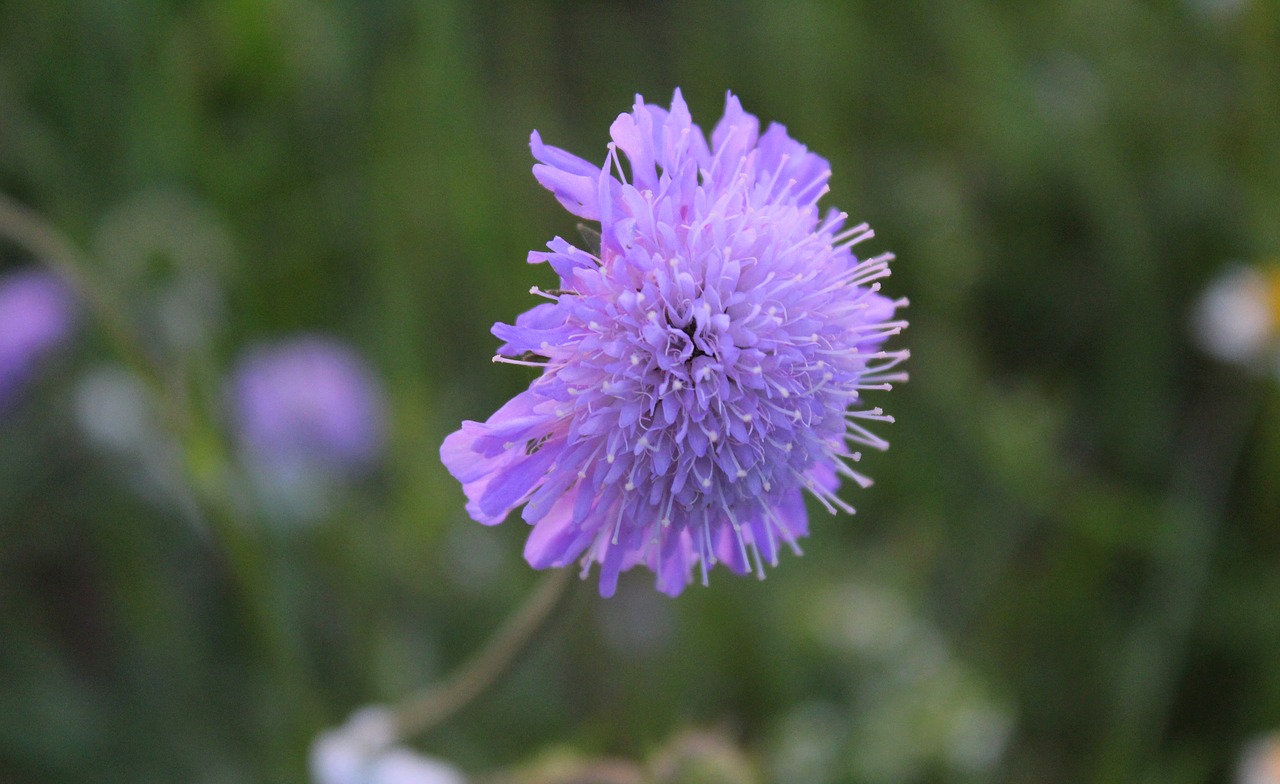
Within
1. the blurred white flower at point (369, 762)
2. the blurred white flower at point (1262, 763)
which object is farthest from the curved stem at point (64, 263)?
the blurred white flower at point (1262, 763)

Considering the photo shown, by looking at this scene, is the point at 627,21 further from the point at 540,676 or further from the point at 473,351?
the point at 540,676

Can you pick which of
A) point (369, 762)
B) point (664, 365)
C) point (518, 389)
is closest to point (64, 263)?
point (369, 762)

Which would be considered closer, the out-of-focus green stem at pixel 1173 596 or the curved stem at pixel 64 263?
the curved stem at pixel 64 263

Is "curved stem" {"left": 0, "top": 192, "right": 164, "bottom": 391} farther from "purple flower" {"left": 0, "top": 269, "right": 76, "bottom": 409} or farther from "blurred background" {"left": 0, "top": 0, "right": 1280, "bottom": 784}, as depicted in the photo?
"purple flower" {"left": 0, "top": 269, "right": 76, "bottom": 409}

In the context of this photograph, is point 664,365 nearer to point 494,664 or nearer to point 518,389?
point 494,664

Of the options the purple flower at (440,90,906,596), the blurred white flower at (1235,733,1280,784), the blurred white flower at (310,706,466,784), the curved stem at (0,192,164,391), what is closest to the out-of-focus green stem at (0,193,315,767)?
the curved stem at (0,192,164,391)

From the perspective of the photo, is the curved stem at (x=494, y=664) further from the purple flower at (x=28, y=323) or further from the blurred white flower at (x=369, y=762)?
the purple flower at (x=28, y=323)
